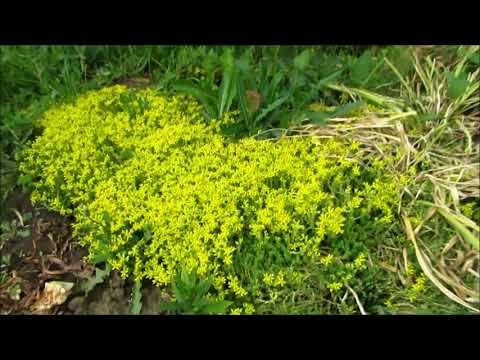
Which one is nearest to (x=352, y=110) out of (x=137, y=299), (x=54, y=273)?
(x=137, y=299)

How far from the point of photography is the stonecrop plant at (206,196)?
2.72 m

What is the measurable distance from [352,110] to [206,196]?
44.0 inches

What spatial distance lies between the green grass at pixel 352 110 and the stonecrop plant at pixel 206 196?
0.34 feet

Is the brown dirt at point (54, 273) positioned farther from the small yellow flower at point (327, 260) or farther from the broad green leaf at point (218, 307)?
the small yellow flower at point (327, 260)

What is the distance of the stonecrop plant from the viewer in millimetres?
2723

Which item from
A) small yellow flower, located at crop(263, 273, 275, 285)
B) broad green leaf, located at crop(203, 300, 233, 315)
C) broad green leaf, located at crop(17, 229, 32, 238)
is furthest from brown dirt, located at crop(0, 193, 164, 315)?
small yellow flower, located at crop(263, 273, 275, 285)

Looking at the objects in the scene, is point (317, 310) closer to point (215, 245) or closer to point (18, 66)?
point (215, 245)

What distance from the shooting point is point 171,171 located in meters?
3.11

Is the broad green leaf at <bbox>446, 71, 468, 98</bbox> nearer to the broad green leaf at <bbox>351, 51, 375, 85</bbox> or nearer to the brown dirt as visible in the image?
the broad green leaf at <bbox>351, 51, 375, 85</bbox>

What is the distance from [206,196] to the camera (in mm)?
2918

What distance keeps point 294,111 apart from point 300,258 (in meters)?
0.99

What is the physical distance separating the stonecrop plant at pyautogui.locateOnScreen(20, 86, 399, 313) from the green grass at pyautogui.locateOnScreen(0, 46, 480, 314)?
0.34ft

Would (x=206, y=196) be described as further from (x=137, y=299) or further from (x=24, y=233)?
(x=24, y=233)
